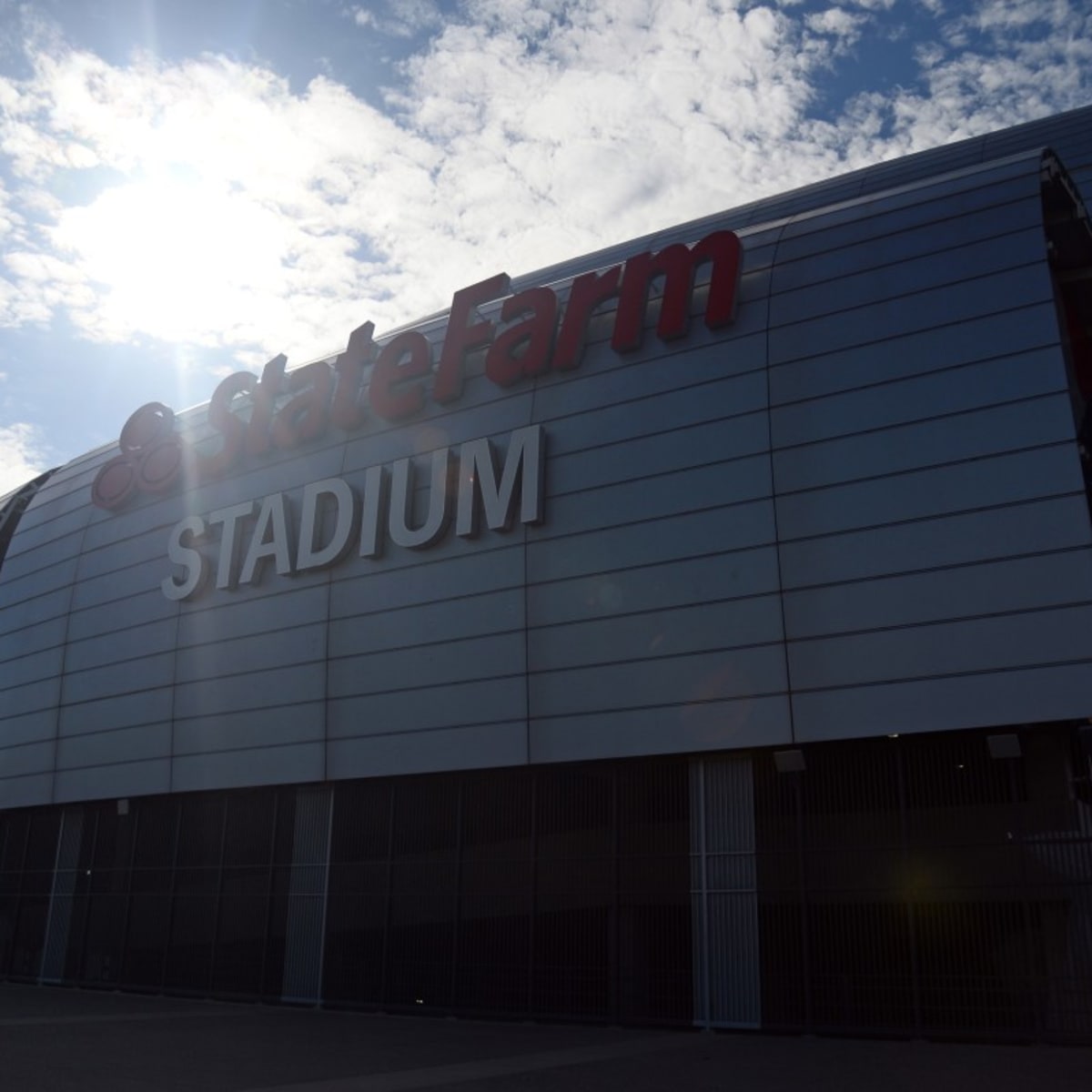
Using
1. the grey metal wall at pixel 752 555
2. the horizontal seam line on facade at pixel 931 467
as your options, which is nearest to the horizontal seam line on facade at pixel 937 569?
the grey metal wall at pixel 752 555

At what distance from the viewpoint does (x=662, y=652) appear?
22328 mm

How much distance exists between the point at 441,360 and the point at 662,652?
31.3 feet

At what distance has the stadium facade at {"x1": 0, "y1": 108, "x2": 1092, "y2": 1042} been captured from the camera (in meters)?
19.4

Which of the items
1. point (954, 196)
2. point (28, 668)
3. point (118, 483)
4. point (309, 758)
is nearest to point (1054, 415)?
point (954, 196)

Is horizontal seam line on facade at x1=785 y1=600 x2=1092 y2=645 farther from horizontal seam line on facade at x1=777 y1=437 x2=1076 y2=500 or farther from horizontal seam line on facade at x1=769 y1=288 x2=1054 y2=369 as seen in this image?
horizontal seam line on facade at x1=769 y1=288 x2=1054 y2=369

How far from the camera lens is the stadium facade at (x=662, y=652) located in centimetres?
1939

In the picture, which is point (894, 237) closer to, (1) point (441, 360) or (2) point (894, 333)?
(2) point (894, 333)

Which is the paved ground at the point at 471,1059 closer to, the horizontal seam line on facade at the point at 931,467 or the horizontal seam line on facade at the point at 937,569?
the horizontal seam line on facade at the point at 937,569

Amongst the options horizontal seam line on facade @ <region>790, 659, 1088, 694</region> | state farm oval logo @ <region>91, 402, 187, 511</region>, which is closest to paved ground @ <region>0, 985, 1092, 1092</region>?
horizontal seam line on facade @ <region>790, 659, 1088, 694</region>

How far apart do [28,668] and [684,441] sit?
23532 millimetres

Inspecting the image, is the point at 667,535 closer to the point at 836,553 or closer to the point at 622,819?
the point at 836,553

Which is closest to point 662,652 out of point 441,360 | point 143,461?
point 441,360

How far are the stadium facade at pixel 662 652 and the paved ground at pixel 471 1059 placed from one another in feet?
4.64

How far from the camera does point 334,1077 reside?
15.4 m
